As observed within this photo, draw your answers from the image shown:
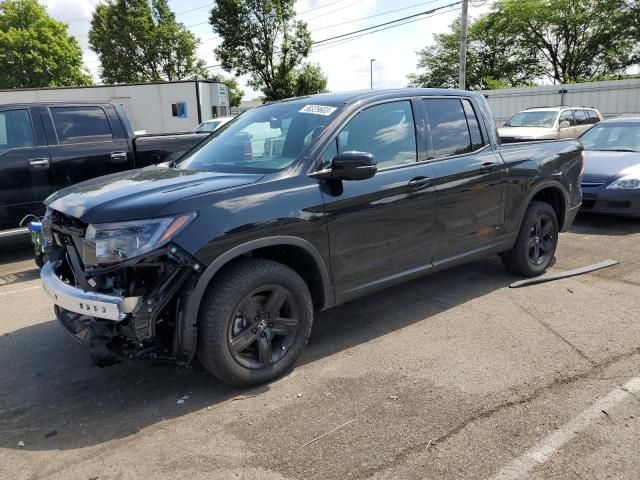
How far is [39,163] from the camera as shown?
676cm

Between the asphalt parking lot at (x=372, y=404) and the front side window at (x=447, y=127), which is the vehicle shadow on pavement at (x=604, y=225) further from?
the front side window at (x=447, y=127)

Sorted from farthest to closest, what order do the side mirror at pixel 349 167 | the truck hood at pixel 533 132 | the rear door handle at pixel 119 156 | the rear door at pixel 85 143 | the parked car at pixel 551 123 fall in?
the parked car at pixel 551 123 → the truck hood at pixel 533 132 → the rear door handle at pixel 119 156 → the rear door at pixel 85 143 → the side mirror at pixel 349 167

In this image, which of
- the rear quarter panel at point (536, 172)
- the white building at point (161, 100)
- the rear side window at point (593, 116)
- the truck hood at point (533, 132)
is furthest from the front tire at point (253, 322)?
the white building at point (161, 100)

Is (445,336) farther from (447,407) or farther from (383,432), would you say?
(383,432)

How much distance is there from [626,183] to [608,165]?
561mm

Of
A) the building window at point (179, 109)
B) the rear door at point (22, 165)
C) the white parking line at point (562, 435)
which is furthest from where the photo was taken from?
the building window at point (179, 109)

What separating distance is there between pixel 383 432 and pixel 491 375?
1.01 meters

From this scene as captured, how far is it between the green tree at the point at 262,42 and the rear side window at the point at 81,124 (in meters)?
27.2

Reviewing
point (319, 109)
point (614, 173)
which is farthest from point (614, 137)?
point (319, 109)

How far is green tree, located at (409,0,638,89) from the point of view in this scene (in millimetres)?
39281

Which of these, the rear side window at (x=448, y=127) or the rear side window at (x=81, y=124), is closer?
the rear side window at (x=448, y=127)

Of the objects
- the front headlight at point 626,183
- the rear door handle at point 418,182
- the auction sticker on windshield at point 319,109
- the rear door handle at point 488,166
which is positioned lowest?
the front headlight at point 626,183

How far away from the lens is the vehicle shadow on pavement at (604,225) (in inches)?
300

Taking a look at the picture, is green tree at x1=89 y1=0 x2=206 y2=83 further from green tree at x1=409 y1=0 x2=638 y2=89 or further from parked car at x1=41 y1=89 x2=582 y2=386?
parked car at x1=41 y1=89 x2=582 y2=386
